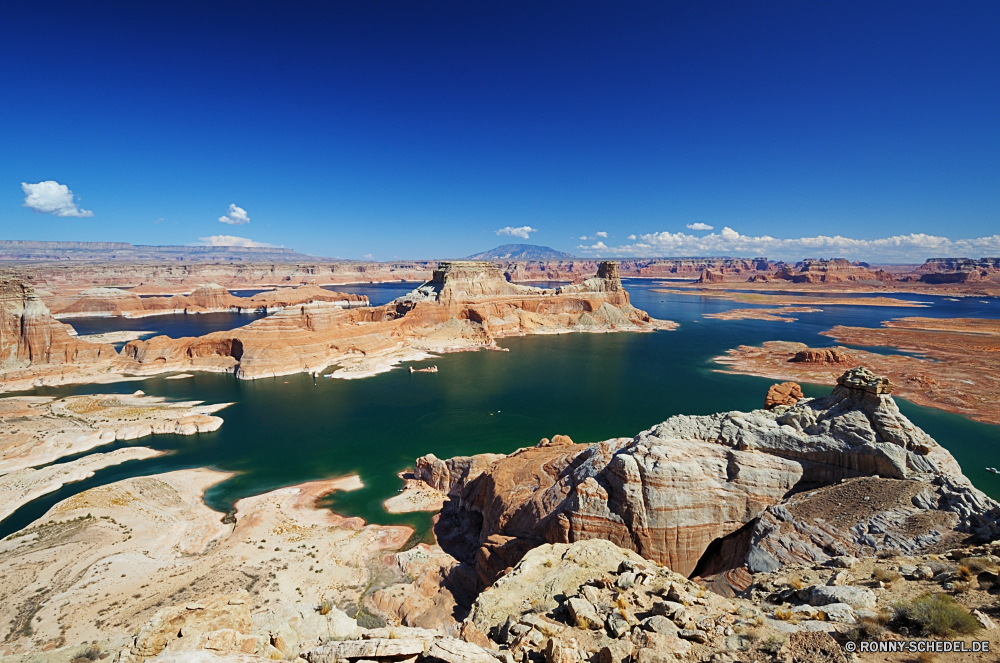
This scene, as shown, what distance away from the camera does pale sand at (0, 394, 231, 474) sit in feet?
105

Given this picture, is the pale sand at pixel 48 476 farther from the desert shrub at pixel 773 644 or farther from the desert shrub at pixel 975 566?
the desert shrub at pixel 975 566

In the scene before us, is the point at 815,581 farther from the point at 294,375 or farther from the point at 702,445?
the point at 294,375

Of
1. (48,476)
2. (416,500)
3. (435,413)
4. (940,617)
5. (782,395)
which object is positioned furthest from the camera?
(435,413)

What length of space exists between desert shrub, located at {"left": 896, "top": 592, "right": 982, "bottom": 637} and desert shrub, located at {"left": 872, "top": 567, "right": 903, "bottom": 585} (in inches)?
63.4

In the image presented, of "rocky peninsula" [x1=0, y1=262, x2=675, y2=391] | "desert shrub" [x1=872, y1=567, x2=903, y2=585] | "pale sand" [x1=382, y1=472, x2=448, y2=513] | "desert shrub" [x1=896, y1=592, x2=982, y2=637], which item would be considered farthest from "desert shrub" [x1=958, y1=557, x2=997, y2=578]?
"rocky peninsula" [x1=0, y1=262, x2=675, y2=391]

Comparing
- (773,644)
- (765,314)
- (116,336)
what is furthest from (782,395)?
(765,314)

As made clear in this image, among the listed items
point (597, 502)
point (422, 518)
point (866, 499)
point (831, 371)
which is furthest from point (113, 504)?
point (831, 371)

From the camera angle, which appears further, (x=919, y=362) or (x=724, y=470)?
(x=919, y=362)

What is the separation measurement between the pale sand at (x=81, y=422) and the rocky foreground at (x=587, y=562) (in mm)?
12677

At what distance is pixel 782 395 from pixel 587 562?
19680 millimetres

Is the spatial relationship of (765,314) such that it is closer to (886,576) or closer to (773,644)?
(886,576)

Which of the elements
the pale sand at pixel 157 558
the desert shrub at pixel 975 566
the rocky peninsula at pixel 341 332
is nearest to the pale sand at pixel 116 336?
the rocky peninsula at pixel 341 332

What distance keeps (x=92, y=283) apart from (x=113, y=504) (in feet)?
630

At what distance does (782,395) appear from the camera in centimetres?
2611
